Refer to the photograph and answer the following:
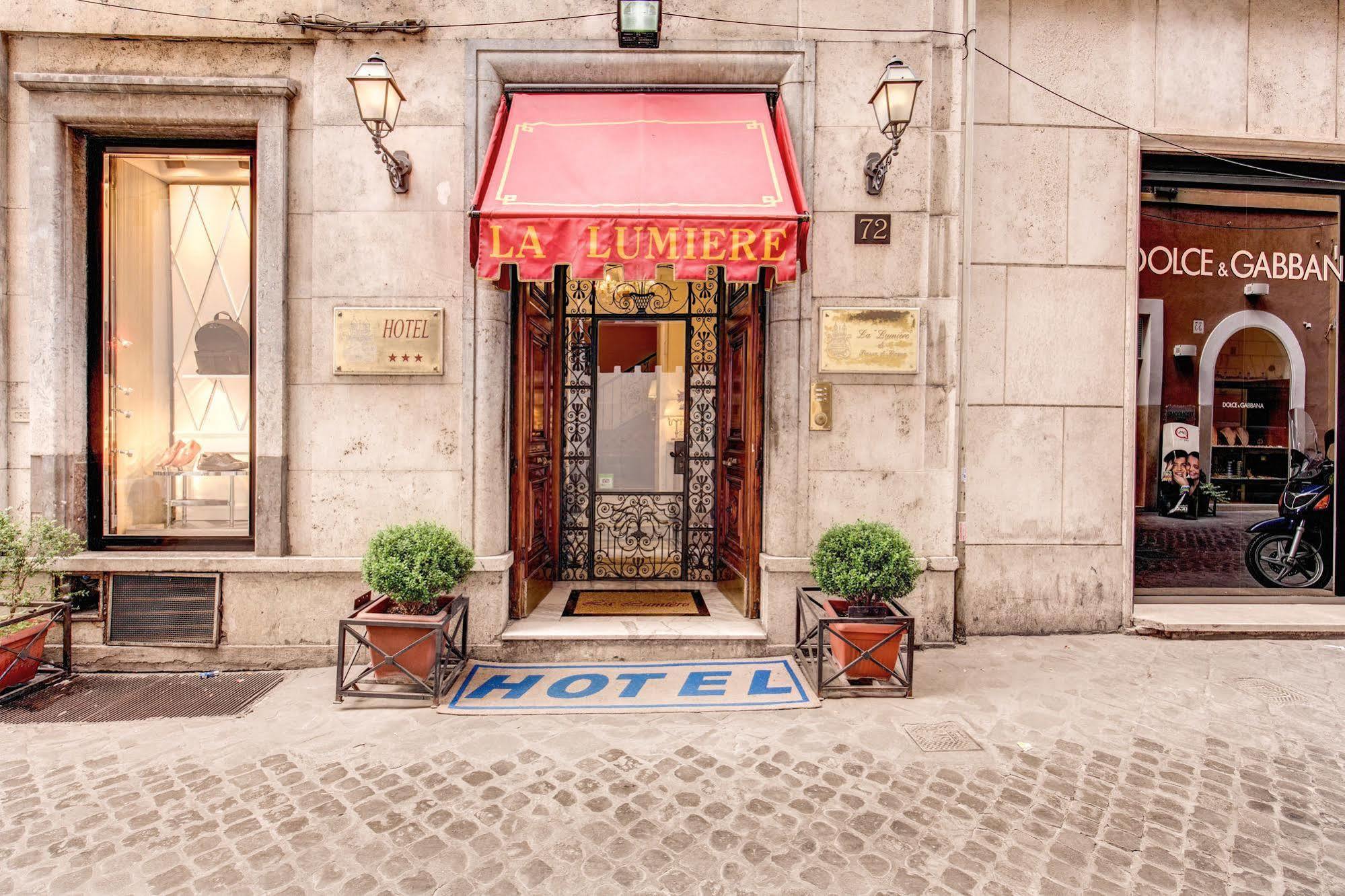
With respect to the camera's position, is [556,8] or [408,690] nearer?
[408,690]

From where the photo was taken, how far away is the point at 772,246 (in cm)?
501

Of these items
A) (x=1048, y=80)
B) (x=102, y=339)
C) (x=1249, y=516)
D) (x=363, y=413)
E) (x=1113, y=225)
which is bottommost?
(x=1249, y=516)

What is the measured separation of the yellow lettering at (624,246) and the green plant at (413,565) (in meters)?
2.67

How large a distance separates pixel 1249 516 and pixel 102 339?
12346 mm

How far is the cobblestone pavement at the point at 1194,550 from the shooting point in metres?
6.98

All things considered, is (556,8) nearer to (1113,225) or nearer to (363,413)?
(363,413)

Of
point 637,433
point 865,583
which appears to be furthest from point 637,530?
point 865,583

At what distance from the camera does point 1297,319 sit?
7.29 metres

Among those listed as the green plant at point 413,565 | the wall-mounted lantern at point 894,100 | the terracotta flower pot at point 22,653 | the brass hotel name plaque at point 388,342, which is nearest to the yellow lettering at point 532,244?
the brass hotel name plaque at point 388,342

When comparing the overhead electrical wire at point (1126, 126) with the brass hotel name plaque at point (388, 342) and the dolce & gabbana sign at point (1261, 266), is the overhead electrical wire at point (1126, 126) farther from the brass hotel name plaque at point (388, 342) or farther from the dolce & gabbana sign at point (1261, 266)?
the brass hotel name plaque at point (388, 342)

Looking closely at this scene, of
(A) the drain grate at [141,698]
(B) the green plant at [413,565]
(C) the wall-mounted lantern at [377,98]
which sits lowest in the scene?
(A) the drain grate at [141,698]

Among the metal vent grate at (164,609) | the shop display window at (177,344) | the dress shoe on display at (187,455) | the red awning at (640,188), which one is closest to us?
the red awning at (640,188)

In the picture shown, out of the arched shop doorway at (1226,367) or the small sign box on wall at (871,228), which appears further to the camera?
the arched shop doorway at (1226,367)

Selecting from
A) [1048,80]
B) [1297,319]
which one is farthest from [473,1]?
[1297,319]
